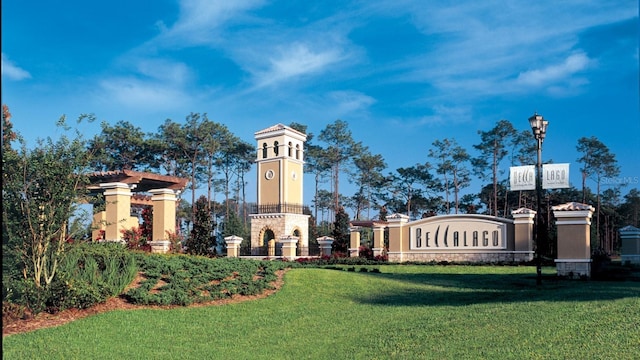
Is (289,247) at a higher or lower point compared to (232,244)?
lower

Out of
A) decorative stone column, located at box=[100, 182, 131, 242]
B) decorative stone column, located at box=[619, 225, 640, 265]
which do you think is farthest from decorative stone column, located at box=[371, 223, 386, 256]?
decorative stone column, located at box=[100, 182, 131, 242]

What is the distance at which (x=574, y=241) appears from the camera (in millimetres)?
16031

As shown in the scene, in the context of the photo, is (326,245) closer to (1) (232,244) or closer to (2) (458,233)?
(1) (232,244)

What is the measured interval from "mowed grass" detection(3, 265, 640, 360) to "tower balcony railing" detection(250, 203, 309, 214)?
2374cm

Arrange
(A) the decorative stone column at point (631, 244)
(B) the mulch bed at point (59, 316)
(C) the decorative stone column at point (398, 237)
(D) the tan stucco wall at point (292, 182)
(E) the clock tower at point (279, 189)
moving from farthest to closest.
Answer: (D) the tan stucco wall at point (292, 182)
(E) the clock tower at point (279, 189)
(A) the decorative stone column at point (631, 244)
(C) the decorative stone column at point (398, 237)
(B) the mulch bed at point (59, 316)

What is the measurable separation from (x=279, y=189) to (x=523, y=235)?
15.9 metres

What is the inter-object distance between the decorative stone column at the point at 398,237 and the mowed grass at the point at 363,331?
15136mm

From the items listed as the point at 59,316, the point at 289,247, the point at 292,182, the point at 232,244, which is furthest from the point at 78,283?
the point at 292,182

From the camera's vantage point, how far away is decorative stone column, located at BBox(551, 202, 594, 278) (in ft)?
52.1

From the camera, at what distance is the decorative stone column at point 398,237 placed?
26234 mm

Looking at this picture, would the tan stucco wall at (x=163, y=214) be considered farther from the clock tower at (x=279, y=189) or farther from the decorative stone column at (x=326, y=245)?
the clock tower at (x=279, y=189)

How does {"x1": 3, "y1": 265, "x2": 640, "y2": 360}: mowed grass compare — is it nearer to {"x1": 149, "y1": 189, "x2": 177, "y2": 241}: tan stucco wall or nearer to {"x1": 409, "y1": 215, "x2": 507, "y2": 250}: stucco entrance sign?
{"x1": 149, "y1": 189, "x2": 177, "y2": 241}: tan stucco wall

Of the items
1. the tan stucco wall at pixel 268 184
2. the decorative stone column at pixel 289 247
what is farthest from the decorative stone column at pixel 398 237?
the tan stucco wall at pixel 268 184

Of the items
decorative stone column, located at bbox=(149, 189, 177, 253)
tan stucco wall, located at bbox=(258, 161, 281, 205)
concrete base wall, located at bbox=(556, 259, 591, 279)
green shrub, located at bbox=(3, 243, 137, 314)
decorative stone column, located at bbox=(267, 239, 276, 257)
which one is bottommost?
decorative stone column, located at bbox=(267, 239, 276, 257)
